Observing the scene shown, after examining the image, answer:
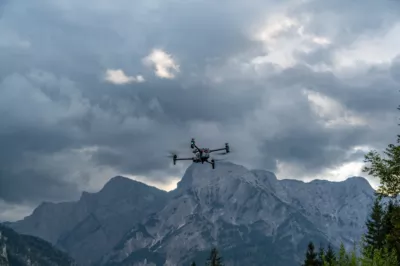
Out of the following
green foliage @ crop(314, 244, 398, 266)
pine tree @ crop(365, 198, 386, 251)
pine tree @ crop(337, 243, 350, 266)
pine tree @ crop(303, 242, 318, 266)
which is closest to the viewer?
green foliage @ crop(314, 244, 398, 266)

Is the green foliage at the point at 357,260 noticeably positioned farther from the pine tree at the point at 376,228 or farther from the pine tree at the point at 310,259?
the pine tree at the point at 376,228

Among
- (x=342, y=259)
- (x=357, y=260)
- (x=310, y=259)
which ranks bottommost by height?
(x=357, y=260)

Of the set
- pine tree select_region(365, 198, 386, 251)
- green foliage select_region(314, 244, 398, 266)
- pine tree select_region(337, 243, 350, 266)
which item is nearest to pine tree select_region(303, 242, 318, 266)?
pine tree select_region(365, 198, 386, 251)

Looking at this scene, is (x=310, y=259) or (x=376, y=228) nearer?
(x=310, y=259)

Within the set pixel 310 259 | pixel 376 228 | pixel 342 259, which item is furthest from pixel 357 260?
pixel 376 228

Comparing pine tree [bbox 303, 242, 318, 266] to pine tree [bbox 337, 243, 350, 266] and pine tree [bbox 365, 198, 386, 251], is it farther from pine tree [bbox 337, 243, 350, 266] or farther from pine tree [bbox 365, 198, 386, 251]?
pine tree [bbox 337, 243, 350, 266]

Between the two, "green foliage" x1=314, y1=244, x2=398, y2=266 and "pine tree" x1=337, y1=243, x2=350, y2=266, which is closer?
"green foliage" x1=314, y1=244, x2=398, y2=266

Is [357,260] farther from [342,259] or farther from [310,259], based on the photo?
[310,259]

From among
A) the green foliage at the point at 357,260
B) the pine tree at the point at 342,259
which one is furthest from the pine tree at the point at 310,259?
the pine tree at the point at 342,259

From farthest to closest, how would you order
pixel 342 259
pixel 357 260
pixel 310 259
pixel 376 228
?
pixel 376 228 → pixel 310 259 → pixel 342 259 → pixel 357 260

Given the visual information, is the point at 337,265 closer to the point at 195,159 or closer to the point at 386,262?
the point at 386,262

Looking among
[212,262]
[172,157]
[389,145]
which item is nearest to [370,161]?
[389,145]
